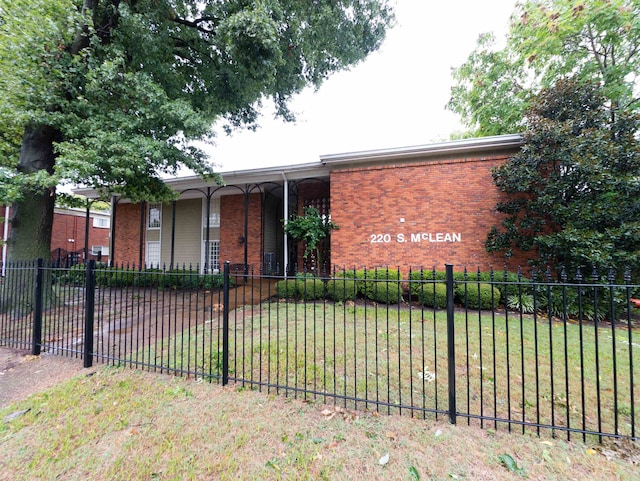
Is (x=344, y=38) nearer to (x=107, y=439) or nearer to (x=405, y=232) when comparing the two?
(x=405, y=232)

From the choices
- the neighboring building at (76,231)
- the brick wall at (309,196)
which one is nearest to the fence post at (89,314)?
the brick wall at (309,196)

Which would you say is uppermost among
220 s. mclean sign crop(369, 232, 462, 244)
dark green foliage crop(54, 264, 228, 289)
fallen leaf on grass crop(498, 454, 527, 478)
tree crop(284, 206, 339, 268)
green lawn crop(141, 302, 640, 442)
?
tree crop(284, 206, 339, 268)

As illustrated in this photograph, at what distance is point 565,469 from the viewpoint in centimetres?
213

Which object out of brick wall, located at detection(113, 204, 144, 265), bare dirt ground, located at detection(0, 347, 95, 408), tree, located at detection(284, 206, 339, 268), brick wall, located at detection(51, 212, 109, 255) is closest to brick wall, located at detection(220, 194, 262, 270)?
tree, located at detection(284, 206, 339, 268)

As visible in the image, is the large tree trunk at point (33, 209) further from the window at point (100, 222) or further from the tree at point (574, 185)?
the window at point (100, 222)

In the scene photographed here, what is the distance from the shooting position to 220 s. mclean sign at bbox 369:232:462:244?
8539 millimetres

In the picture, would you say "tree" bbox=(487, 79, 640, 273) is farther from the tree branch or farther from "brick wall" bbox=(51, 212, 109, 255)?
"brick wall" bbox=(51, 212, 109, 255)

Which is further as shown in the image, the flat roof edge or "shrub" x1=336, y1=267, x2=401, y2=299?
the flat roof edge

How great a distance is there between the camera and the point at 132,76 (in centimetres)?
613

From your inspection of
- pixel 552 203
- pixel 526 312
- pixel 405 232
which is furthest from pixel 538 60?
pixel 526 312

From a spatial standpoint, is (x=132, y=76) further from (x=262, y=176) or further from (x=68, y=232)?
(x=68, y=232)

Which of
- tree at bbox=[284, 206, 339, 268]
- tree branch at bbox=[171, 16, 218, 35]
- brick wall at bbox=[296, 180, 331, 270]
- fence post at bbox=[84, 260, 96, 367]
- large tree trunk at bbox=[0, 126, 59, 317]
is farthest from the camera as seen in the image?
brick wall at bbox=[296, 180, 331, 270]

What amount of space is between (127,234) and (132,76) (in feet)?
39.5

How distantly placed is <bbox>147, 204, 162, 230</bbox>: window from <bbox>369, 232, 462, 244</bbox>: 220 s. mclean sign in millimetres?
12314
